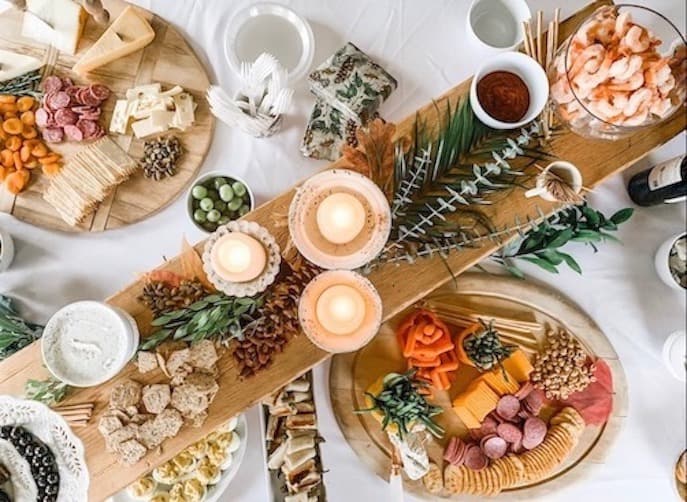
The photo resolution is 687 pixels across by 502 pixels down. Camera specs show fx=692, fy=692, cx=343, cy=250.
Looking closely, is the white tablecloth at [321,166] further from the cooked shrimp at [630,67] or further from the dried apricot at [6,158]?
the cooked shrimp at [630,67]

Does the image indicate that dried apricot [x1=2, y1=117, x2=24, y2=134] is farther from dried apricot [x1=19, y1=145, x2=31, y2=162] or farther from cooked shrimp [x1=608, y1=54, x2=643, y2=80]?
cooked shrimp [x1=608, y1=54, x2=643, y2=80]

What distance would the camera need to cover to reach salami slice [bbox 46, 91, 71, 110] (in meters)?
1.05

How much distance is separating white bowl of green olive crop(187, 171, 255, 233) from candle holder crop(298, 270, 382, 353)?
21cm

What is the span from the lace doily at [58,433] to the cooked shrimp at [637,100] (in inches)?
32.9

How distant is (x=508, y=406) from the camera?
109 cm

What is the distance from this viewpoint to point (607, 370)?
1.12m

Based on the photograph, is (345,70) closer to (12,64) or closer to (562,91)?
(562,91)

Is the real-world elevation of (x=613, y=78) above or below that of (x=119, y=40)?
above

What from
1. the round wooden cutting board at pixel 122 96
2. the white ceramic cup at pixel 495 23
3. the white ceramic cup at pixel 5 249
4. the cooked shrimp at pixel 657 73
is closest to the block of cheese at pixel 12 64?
the round wooden cutting board at pixel 122 96

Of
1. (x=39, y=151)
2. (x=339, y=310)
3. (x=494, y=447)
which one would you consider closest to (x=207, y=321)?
(x=339, y=310)

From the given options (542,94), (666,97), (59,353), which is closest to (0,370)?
(59,353)

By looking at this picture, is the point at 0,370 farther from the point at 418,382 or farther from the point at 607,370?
the point at 607,370

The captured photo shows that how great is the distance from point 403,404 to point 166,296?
1.27ft

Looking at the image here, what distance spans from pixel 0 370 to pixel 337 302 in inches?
17.9
